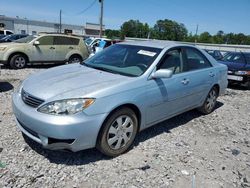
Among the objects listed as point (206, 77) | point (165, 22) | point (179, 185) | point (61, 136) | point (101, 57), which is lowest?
point (179, 185)

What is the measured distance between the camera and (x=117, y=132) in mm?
3410

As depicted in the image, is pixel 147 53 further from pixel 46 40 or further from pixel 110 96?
pixel 46 40

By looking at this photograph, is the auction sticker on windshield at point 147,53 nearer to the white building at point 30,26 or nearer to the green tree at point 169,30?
the white building at point 30,26

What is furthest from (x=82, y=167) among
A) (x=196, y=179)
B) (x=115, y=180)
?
(x=196, y=179)

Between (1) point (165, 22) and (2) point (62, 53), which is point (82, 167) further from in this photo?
(1) point (165, 22)

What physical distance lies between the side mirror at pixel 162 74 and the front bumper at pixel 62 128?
1087 millimetres

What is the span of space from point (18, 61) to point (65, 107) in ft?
26.3

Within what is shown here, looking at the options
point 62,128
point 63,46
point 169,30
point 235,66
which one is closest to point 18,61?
point 63,46

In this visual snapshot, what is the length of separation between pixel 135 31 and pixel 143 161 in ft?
280

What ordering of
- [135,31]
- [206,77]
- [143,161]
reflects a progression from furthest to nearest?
[135,31], [206,77], [143,161]

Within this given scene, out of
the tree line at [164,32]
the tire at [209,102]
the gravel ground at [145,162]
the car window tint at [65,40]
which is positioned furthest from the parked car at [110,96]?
the tree line at [164,32]

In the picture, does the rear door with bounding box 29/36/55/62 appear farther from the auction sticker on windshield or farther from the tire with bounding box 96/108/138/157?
the tire with bounding box 96/108/138/157

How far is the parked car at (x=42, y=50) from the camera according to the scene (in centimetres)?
975

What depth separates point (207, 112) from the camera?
18.7ft
